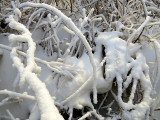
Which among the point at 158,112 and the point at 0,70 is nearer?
the point at 158,112

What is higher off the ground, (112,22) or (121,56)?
(112,22)

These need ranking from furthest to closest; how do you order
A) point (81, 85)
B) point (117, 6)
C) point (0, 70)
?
point (117, 6) < point (0, 70) < point (81, 85)

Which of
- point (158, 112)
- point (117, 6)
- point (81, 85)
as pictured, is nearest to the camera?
point (81, 85)

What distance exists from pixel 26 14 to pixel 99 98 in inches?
34.7

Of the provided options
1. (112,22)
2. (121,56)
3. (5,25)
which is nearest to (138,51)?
(121,56)

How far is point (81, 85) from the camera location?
995 millimetres

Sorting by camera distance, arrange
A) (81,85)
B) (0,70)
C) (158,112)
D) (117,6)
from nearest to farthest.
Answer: (81,85)
(158,112)
(0,70)
(117,6)

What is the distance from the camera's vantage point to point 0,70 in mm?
1210

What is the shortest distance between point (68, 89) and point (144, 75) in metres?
0.45

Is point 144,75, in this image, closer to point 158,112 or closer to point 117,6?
point 158,112

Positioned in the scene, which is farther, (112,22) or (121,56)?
(112,22)

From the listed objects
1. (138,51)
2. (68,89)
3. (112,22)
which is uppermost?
(112,22)

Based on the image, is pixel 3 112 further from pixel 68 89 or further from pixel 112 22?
pixel 112 22

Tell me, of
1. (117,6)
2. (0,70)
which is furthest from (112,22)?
(0,70)
